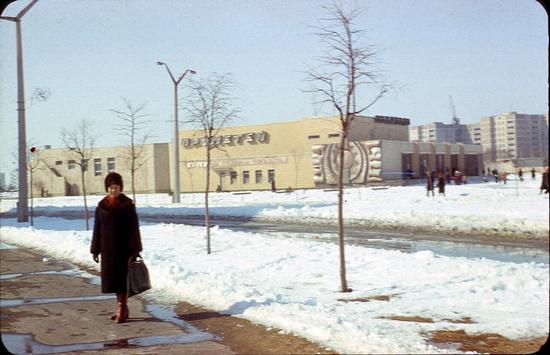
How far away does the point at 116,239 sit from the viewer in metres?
6.20

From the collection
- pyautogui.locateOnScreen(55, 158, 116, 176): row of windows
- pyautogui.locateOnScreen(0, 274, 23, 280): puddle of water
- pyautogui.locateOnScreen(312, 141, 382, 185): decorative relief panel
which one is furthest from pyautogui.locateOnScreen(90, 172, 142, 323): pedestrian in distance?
pyautogui.locateOnScreen(312, 141, 382, 185): decorative relief panel

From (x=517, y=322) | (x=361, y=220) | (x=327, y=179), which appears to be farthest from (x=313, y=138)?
(x=517, y=322)

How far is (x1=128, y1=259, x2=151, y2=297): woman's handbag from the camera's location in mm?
6289

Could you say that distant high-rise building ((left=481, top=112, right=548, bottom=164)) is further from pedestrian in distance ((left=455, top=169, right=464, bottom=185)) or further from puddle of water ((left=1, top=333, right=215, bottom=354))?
pedestrian in distance ((left=455, top=169, right=464, bottom=185))

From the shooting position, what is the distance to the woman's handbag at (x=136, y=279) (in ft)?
20.6

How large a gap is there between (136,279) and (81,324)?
2.46 feet

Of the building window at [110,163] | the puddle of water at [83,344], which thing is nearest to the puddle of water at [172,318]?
the puddle of water at [83,344]

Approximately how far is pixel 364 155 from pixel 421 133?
59.2 feet

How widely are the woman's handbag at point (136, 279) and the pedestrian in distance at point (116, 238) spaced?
0.18ft

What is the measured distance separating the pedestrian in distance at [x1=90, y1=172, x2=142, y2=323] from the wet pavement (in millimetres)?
418

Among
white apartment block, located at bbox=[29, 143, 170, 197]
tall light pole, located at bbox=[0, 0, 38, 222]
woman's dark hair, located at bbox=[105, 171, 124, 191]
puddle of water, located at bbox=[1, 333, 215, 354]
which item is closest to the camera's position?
puddle of water, located at bbox=[1, 333, 215, 354]

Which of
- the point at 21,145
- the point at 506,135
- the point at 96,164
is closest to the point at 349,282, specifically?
the point at 506,135

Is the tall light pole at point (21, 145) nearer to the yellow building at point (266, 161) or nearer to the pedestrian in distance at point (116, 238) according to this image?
the pedestrian in distance at point (116, 238)

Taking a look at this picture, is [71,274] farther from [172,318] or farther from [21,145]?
[21,145]
